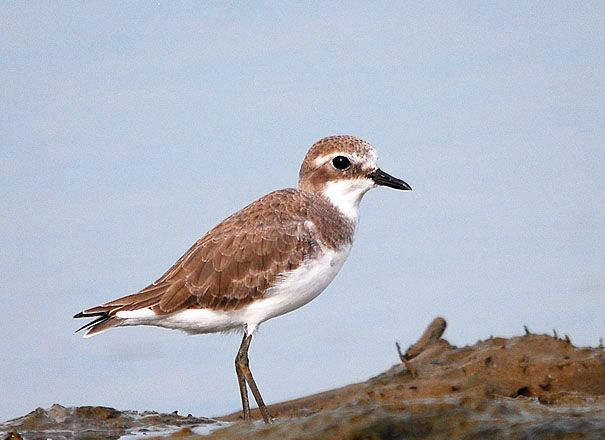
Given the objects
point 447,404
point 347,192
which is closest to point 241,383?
point 347,192

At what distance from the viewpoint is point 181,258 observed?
13.9 m

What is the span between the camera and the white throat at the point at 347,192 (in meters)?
13.9

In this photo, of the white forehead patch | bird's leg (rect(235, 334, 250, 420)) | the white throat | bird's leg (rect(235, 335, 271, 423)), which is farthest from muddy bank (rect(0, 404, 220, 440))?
the white forehead patch

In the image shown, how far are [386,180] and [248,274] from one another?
79.1 inches

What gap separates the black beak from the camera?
14.0m

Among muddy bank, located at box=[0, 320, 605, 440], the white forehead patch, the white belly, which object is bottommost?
muddy bank, located at box=[0, 320, 605, 440]

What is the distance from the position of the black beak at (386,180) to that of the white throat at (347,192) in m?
0.07

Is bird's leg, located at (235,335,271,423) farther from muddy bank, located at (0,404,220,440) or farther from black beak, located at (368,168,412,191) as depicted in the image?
black beak, located at (368,168,412,191)

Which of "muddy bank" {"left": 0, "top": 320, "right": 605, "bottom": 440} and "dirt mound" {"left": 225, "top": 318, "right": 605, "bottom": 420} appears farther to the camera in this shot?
"dirt mound" {"left": 225, "top": 318, "right": 605, "bottom": 420}

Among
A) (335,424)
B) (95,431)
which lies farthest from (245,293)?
(335,424)

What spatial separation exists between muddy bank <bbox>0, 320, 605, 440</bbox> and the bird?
1188 mm

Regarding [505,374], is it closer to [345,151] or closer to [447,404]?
[345,151]

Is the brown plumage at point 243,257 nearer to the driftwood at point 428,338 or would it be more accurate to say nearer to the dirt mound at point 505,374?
the dirt mound at point 505,374

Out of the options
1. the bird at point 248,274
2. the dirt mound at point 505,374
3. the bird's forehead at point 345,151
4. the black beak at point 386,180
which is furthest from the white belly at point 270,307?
the dirt mound at point 505,374
